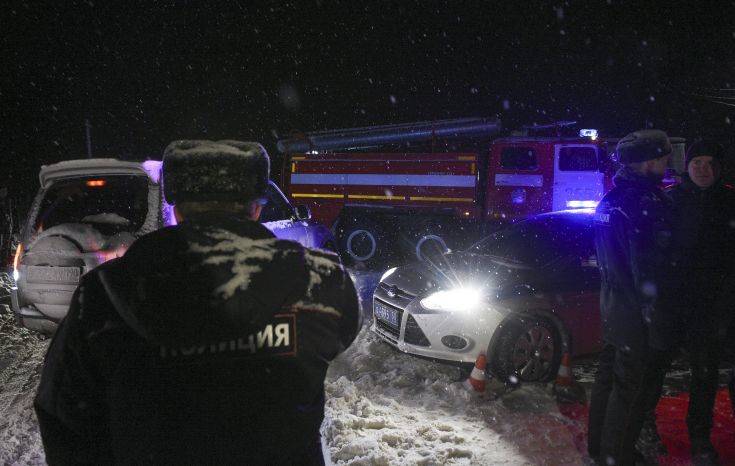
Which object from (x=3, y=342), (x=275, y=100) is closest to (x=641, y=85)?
(x=275, y=100)

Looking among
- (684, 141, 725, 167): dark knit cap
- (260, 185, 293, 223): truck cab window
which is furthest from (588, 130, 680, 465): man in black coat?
(260, 185, 293, 223): truck cab window

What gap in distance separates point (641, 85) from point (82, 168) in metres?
30.7

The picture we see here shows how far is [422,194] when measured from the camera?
1027 centimetres

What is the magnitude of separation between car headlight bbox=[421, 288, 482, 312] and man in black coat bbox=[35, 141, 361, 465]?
10.5 feet

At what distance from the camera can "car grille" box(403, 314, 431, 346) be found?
169 inches

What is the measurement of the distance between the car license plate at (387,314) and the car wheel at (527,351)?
3.03 ft

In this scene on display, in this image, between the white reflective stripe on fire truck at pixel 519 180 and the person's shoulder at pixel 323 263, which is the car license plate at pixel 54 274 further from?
the white reflective stripe on fire truck at pixel 519 180

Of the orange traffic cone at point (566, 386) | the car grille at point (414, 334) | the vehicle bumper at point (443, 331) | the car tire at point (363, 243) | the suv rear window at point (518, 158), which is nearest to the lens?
the orange traffic cone at point (566, 386)

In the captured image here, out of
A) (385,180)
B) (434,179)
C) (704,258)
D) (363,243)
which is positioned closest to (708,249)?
(704,258)

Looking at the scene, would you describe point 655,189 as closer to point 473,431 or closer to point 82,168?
point 473,431

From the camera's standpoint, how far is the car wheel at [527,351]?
417cm

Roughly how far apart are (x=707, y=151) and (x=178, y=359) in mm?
3339

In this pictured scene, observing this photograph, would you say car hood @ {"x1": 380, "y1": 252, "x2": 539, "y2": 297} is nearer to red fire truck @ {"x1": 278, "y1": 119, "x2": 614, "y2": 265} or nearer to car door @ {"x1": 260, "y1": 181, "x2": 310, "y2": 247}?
car door @ {"x1": 260, "y1": 181, "x2": 310, "y2": 247}

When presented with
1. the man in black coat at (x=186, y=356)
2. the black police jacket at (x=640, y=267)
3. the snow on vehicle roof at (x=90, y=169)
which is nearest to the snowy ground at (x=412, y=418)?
the black police jacket at (x=640, y=267)
